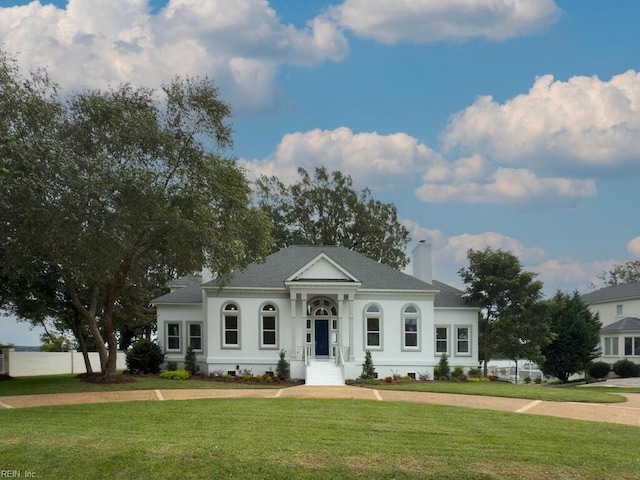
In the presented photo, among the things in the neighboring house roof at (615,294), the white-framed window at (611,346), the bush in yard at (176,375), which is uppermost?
the neighboring house roof at (615,294)

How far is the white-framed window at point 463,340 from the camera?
3517 cm

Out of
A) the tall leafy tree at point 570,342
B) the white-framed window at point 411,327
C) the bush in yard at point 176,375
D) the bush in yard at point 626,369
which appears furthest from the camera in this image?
the bush in yard at point 626,369

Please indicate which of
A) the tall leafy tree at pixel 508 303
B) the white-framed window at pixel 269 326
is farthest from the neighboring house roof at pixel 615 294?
the white-framed window at pixel 269 326

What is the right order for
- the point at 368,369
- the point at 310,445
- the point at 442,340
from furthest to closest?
the point at 442,340
the point at 368,369
the point at 310,445

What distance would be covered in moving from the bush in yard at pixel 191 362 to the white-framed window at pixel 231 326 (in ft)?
5.76

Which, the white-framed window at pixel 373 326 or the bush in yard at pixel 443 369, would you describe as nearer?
the white-framed window at pixel 373 326

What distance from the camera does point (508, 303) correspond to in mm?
36531

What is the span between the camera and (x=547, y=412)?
1994cm

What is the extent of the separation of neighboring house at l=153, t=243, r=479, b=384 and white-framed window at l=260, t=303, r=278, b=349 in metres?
0.05

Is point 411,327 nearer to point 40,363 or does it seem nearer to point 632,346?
point 40,363

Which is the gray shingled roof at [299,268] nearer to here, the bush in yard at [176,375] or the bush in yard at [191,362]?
Result: the bush in yard at [191,362]

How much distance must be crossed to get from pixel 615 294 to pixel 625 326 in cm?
638

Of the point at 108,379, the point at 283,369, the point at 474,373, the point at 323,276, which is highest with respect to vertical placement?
the point at 323,276

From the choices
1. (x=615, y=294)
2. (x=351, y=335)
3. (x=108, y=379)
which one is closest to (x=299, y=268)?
(x=351, y=335)
